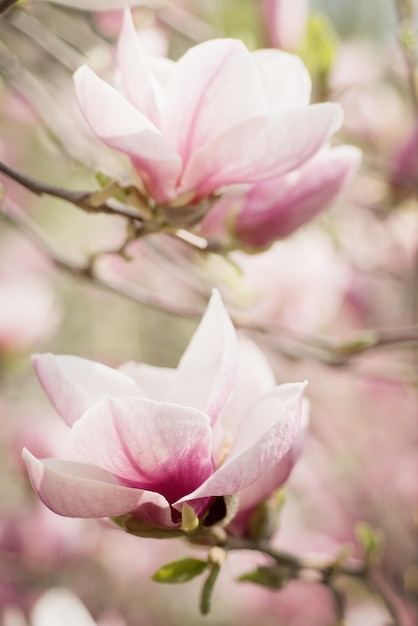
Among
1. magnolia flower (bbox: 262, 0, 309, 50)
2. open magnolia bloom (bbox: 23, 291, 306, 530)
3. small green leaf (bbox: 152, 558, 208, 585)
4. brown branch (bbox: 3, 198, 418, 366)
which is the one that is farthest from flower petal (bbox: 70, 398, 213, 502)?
magnolia flower (bbox: 262, 0, 309, 50)

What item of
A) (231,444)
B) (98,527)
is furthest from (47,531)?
(231,444)

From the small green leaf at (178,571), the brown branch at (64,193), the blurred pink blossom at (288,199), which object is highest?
the brown branch at (64,193)

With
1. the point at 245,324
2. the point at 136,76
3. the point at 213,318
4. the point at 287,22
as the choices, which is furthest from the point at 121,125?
the point at 287,22

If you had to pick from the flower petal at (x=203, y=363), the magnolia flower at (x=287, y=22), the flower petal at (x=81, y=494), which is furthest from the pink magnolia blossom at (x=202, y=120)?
the magnolia flower at (x=287, y=22)

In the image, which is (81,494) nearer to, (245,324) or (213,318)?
(213,318)

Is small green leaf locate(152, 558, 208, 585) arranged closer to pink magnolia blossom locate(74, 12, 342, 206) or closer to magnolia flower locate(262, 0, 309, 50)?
pink magnolia blossom locate(74, 12, 342, 206)

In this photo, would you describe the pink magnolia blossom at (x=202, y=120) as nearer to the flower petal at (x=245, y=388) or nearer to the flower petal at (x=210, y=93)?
the flower petal at (x=210, y=93)
